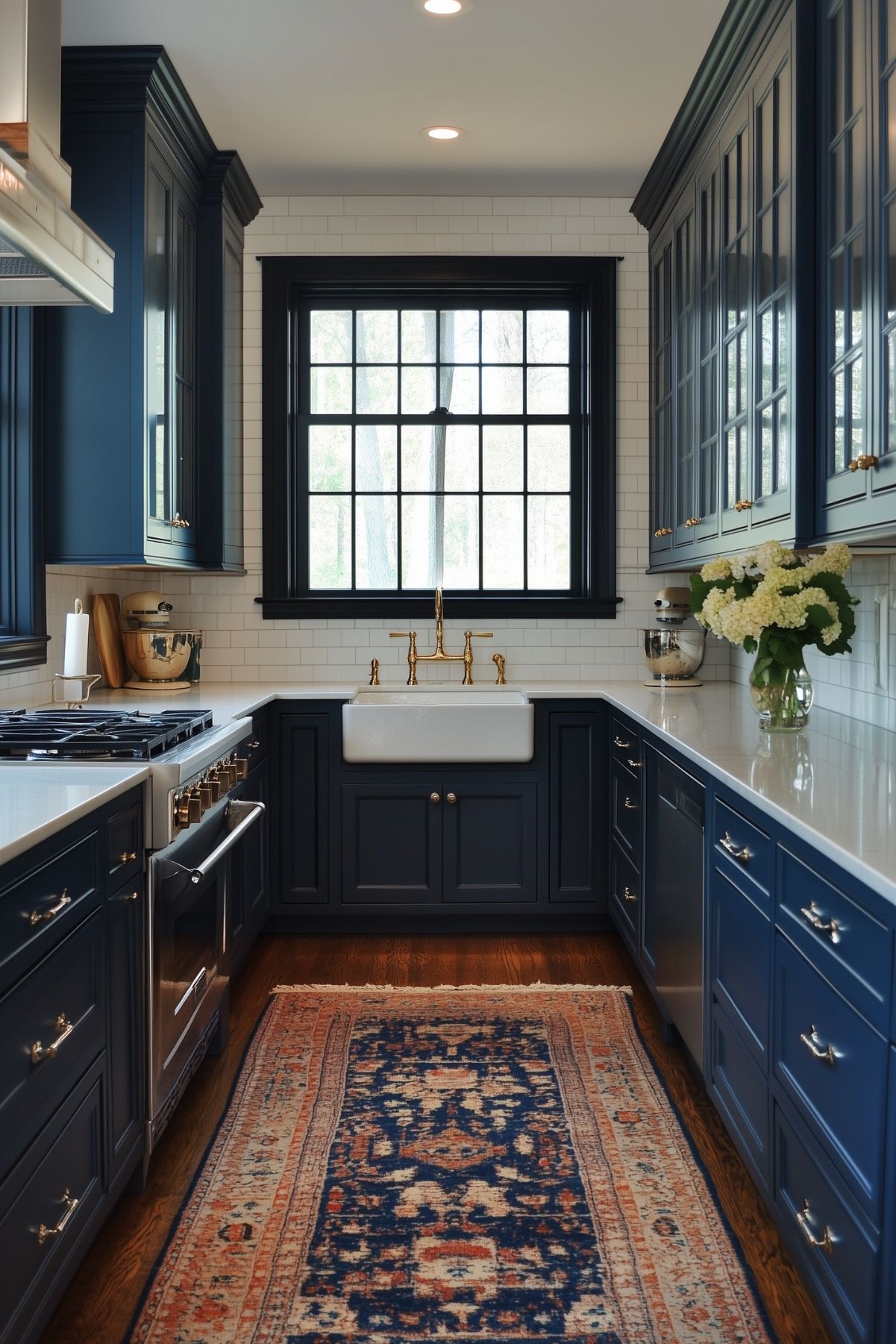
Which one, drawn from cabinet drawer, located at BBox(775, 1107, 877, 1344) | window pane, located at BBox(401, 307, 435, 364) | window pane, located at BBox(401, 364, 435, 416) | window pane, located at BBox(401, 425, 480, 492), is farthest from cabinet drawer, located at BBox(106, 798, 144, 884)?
window pane, located at BBox(401, 307, 435, 364)

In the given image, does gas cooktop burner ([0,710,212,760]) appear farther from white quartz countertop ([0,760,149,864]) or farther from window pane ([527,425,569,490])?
window pane ([527,425,569,490])

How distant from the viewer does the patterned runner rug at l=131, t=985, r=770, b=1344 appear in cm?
202

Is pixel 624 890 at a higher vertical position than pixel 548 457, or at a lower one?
lower

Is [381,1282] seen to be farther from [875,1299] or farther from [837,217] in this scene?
[837,217]

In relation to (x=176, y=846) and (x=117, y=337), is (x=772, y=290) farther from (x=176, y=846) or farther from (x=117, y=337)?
(x=176, y=846)

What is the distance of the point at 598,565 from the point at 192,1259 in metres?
3.25

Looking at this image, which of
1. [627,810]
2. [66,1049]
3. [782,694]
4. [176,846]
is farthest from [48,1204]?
[627,810]

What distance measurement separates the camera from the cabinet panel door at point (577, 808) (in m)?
4.24

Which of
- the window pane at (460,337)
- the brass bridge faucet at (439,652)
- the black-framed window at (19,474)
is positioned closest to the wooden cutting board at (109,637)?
the black-framed window at (19,474)

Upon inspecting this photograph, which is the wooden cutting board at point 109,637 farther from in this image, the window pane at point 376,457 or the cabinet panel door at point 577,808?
the cabinet panel door at point 577,808

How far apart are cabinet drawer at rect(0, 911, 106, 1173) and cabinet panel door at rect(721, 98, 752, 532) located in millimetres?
2061

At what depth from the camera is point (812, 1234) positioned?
184 cm

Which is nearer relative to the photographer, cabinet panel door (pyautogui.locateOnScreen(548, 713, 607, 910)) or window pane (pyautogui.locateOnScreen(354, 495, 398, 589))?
cabinet panel door (pyautogui.locateOnScreen(548, 713, 607, 910))

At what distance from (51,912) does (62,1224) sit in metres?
0.52
